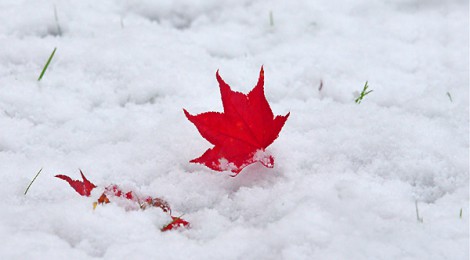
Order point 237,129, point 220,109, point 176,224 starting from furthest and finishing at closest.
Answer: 1. point 220,109
2. point 237,129
3. point 176,224

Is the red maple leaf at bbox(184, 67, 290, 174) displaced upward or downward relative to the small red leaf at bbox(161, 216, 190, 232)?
upward

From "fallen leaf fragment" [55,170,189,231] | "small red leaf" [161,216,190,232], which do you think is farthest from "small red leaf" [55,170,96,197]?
"small red leaf" [161,216,190,232]

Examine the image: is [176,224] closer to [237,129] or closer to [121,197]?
[121,197]

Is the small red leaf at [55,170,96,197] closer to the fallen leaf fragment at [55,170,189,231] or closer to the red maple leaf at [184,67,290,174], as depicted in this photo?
the fallen leaf fragment at [55,170,189,231]

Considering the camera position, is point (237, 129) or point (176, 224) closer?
point (176, 224)

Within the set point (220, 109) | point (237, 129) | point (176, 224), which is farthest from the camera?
point (220, 109)

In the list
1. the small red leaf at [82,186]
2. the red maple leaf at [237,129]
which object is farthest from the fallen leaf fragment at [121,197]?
the red maple leaf at [237,129]

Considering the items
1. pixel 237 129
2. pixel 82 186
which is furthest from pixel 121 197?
pixel 237 129
